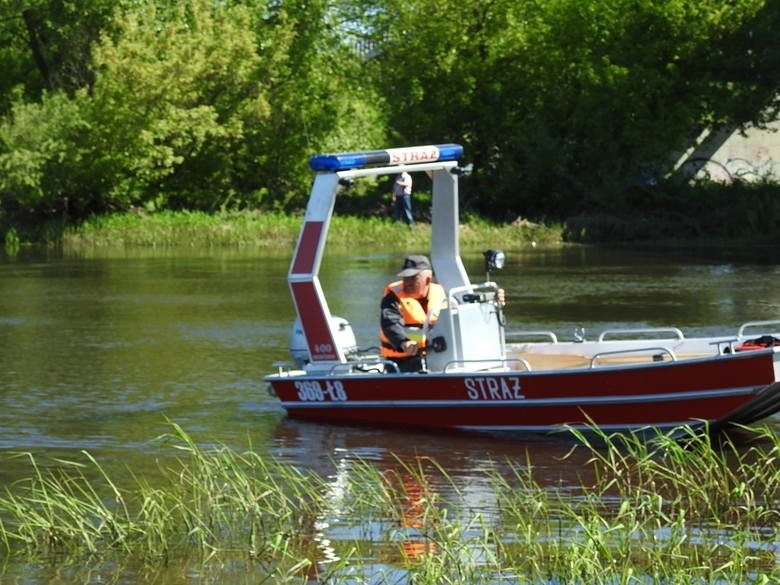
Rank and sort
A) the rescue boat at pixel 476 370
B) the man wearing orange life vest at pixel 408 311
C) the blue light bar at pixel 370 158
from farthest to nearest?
the man wearing orange life vest at pixel 408 311 → the blue light bar at pixel 370 158 → the rescue boat at pixel 476 370

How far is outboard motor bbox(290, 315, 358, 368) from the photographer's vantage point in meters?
14.7

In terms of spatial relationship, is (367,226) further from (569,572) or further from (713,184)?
(569,572)

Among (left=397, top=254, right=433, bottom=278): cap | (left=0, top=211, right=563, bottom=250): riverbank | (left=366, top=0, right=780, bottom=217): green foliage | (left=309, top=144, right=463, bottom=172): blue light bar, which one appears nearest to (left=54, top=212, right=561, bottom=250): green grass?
(left=0, top=211, right=563, bottom=250): riverbank

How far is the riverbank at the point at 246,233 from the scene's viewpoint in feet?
148

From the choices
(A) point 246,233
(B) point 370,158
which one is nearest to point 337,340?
(B) point 370,158

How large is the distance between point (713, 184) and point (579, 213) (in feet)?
13.3

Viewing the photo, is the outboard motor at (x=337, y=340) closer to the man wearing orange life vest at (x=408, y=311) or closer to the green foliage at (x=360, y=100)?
the man wearing orange life vest at (x=408, y=311)

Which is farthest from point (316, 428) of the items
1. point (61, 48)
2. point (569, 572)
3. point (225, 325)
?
point (61, 48)

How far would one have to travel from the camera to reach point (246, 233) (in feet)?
152

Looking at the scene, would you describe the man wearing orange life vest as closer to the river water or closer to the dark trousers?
the dark trousers

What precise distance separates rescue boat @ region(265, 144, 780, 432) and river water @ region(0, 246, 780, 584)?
0.26 meters

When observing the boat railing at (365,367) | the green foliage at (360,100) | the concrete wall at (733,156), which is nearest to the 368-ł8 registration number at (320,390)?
the boat railing at (365,367)

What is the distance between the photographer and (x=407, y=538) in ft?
30.5

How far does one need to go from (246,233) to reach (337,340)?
32100mm
